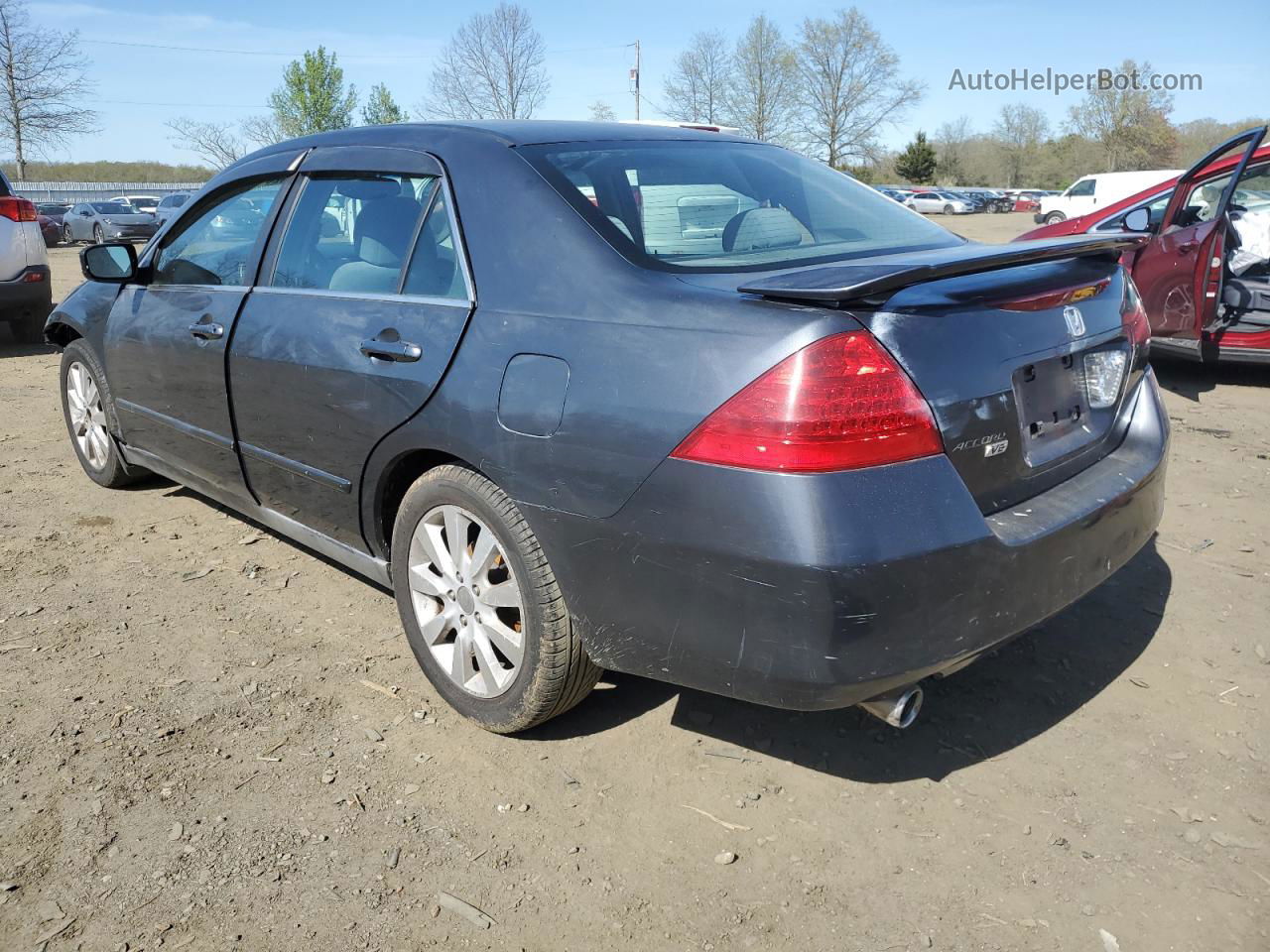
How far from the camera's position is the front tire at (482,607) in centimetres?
252

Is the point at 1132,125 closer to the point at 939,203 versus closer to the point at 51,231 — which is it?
the point at 939,203

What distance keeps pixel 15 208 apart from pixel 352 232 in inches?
319

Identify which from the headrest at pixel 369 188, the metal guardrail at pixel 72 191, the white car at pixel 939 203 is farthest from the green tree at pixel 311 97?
the headrest at pixel 369 188

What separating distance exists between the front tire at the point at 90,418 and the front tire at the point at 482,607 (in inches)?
99.6

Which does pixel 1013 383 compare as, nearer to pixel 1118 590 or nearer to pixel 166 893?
pixel 1118 590

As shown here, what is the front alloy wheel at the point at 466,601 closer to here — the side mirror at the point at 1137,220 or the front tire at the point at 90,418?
the front tire at the point at 90,418

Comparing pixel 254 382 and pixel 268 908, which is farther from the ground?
pixel 254 382

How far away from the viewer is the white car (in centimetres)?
5278

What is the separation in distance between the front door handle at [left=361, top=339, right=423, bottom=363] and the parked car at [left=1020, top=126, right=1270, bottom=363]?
5.41 m

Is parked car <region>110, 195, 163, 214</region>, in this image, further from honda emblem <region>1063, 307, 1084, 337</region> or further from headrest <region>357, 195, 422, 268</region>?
honda emblem <region>1063, 307, 1084, 337</region>

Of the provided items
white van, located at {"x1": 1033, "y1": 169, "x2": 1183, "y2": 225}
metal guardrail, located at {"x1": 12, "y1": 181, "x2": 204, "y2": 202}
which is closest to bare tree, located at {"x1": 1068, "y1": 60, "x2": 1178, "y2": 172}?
white van, located at {"x1": 1033, "y1": 169, "x2": 1183, "y2": 225}

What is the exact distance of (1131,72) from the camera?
6372cm

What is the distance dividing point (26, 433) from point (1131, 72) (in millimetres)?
72090

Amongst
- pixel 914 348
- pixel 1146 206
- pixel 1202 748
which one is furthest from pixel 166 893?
pixel 1146 206
